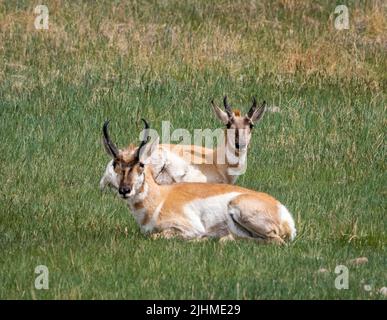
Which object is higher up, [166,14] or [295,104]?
[166,14]

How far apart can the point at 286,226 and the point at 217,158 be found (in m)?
3.01

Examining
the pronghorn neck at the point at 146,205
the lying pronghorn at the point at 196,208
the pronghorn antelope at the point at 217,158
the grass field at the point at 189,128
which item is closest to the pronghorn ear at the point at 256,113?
the pronghorn antelope at the point at 217,158

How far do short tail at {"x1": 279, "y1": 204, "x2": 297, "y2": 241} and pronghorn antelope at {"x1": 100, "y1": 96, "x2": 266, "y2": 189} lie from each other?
2.50 meters

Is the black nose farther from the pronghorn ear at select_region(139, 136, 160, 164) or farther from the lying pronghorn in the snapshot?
the pronghorn ear at select_region(139, 136, 160, 164)

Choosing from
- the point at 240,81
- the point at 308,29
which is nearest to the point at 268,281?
the point at 240,81

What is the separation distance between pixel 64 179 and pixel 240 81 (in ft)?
18.2

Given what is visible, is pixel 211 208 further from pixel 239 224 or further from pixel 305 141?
pixel 305 141

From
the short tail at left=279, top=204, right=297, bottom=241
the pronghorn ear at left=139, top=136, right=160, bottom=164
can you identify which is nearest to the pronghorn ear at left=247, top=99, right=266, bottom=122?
the pronghorn ear at left=139, top=136, right=160, bottom=164

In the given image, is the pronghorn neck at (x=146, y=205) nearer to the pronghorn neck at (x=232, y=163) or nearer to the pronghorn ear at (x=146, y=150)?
the pronghorn ear at (x=146, y=150)

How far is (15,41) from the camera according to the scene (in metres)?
21.2

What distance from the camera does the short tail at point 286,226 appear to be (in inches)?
485

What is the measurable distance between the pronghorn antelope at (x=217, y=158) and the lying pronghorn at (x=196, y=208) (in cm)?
206

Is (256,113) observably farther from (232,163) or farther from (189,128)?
(189,128)

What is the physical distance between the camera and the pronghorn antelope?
1481 cm
